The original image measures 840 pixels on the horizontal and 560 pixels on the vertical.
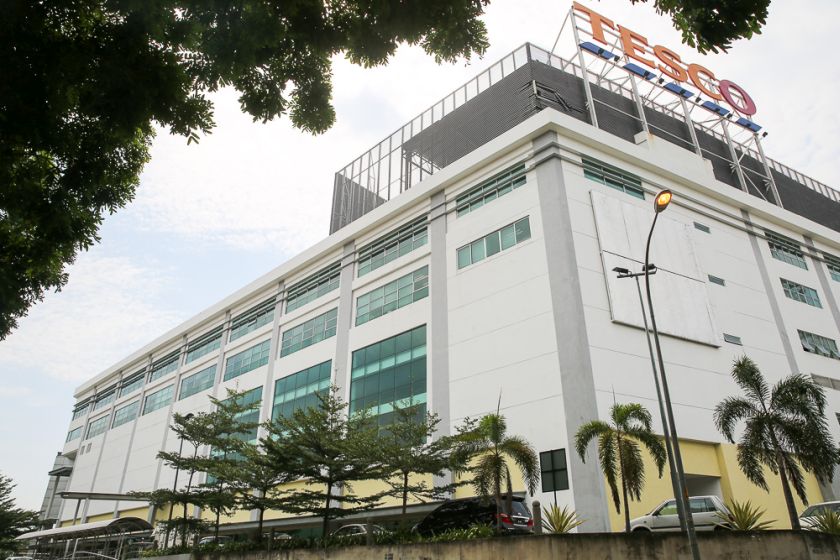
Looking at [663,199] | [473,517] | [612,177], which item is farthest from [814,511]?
[612,177]

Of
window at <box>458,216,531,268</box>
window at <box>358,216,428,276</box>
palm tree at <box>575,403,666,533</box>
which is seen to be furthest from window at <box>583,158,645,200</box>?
palm tree at <box>575,403,666,533</box>

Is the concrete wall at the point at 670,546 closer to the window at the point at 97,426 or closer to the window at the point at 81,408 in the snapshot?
the window at the point at 97,426

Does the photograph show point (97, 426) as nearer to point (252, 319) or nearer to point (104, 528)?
point (252, 319)

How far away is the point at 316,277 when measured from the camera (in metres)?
42.8

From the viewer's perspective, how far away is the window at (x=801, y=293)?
37.1m

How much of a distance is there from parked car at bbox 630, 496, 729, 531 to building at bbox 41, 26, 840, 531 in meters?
2.10

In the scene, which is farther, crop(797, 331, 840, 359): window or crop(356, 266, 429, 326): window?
crop(797, 331, 840, 359): window

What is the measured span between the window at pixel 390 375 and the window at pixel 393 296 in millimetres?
2023

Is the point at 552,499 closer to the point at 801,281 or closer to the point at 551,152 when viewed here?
the point at 551,152

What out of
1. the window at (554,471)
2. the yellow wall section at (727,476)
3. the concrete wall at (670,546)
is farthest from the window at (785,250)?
the concrete wall at (670,546)

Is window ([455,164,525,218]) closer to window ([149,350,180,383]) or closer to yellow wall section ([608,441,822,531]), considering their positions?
yellow wall section ([608,441,822,531])

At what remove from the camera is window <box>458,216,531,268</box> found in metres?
30.0

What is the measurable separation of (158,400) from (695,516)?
164 ft

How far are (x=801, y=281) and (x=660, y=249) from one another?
45.8 ft
